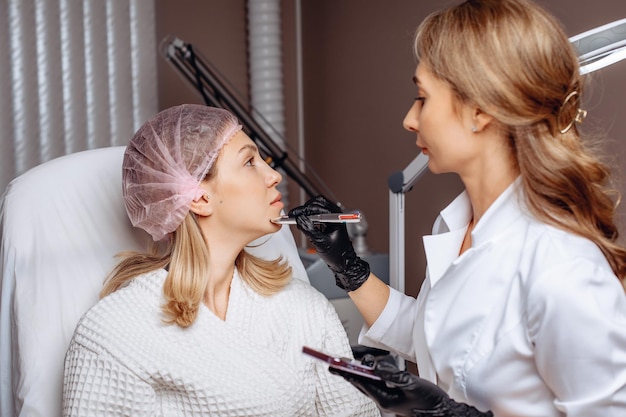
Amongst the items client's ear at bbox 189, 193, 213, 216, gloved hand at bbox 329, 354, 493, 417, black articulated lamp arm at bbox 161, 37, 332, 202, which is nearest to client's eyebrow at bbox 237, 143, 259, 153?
client's ear at bbox 189, 193, 213, 216

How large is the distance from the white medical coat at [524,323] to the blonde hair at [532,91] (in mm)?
46

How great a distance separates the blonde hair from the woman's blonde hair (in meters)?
0.53

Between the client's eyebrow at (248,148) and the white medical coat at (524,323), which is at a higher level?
the client's eyebrow at (248,148)

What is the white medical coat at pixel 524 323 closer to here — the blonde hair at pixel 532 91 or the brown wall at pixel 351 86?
the blonde hair at pixel 532 91

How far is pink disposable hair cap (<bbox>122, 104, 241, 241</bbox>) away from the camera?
1.47m

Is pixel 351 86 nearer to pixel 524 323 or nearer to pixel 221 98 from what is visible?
pixel 221 98

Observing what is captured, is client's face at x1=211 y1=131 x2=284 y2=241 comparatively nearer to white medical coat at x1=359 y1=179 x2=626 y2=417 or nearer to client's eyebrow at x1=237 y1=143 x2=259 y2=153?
client's eyebrow at x1=237 y1=143 x2=259 y2=153

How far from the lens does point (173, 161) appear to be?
4.81 feet

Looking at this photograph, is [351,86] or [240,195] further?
[351,86]

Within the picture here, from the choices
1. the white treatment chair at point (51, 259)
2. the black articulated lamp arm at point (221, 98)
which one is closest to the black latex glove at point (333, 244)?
the white treatment chair at point (51, 259)

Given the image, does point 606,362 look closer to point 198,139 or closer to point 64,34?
point 198,139

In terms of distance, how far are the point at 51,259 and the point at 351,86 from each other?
1697mm

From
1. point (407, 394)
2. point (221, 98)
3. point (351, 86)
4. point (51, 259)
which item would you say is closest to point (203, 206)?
point (51, 259)

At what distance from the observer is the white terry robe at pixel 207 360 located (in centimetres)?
137
